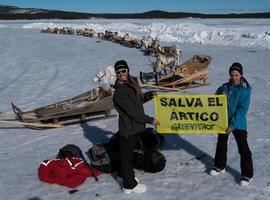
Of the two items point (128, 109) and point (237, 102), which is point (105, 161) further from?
point (237, 102)

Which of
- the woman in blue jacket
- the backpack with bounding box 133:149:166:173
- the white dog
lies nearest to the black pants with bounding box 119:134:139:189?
the backpack with bounding box 133:149:166:173

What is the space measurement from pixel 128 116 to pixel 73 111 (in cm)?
340

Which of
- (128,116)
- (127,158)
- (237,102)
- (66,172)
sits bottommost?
(66,172)

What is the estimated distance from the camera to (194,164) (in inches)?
218

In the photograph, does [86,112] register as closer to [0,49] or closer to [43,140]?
[43,140]

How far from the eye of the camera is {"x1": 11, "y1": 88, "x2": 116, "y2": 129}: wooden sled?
771 cm

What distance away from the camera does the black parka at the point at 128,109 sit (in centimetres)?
447

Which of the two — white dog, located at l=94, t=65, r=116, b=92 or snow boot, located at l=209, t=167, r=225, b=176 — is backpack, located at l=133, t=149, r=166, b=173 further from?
white dog, located at l=94, t=65, r=116, b=92

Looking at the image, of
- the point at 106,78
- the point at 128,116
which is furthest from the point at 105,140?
the point at 128,116

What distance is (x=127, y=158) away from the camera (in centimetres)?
470

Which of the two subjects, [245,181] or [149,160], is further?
[149,160]

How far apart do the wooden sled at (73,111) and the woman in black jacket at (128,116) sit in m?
3.14

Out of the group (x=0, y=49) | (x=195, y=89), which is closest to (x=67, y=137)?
(x=195, y=89)

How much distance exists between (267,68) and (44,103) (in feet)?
23.9
